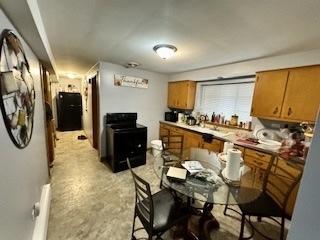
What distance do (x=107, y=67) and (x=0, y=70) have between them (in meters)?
2.68

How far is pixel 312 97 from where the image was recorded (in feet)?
6.75

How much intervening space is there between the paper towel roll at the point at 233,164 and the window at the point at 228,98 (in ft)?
6.14

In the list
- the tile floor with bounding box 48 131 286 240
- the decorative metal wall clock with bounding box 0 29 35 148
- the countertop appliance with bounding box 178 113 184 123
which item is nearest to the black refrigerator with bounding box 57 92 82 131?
the tile floor with bounding box 48 131 286 240

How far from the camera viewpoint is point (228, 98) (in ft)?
11.6

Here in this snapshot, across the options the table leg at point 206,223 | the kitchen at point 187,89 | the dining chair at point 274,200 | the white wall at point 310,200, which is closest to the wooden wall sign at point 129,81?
the kitchen at point 187,89

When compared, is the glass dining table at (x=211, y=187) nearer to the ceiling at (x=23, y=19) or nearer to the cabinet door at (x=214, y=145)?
the cabinet door at (x=214, y=145)

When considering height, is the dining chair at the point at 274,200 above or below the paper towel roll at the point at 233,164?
below

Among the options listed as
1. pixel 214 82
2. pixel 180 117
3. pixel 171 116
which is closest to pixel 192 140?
pixel 180 117

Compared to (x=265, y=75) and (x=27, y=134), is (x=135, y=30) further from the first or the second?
(x=265, y=75)

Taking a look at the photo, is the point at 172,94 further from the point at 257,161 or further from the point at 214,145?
the point at 257,161

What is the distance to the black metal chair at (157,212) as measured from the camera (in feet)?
4.39

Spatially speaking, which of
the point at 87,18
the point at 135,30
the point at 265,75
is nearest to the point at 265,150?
the point at 265,75

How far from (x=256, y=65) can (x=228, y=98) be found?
957mm

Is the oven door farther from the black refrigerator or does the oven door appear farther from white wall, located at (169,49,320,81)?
the black refrigerator
